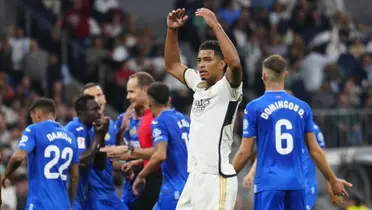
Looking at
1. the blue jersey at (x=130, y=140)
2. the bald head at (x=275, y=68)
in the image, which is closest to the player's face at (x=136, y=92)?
the blue jersey at (x=130, y=140)

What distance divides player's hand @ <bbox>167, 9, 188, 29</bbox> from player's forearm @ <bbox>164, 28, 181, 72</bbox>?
0.10 metres

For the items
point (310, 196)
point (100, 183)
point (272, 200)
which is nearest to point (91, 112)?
point (100, 183)

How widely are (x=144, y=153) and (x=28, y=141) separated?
142cm

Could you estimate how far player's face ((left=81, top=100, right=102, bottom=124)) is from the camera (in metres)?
11.7

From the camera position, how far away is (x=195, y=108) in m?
9.61

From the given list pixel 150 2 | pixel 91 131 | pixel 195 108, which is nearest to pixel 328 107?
pixel 150 2

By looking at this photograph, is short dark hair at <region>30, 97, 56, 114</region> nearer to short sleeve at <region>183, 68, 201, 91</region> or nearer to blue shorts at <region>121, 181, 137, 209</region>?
blue shorts at <region>121, 181, 137, 209</region>

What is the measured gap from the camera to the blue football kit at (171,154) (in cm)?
1129

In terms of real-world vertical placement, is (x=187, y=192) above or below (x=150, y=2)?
below

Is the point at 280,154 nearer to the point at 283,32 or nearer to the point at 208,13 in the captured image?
the point at 208,13

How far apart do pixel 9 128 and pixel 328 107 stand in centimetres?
709

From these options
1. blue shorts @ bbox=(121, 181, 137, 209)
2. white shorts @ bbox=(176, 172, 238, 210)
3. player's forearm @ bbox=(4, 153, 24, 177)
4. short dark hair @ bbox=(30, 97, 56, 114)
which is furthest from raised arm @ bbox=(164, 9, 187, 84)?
blue shorts @ bbox=(121, 181, 137, 209)

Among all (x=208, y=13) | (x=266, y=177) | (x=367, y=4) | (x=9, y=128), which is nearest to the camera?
(x=208, y=13)

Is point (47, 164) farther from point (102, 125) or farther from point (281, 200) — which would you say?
point (281, 200)
